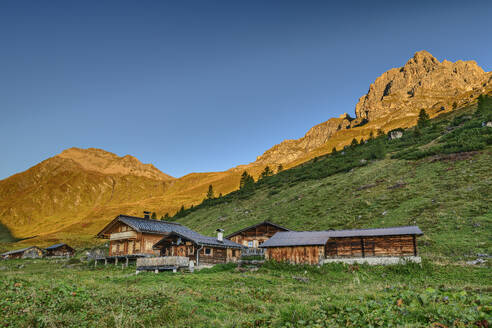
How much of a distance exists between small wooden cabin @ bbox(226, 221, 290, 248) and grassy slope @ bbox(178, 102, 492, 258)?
570 cm

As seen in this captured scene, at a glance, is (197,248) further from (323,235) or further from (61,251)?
(61,251)

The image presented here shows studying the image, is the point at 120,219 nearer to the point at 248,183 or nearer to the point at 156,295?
the point at 156,295

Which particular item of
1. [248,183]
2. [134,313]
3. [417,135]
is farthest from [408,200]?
[248,183]

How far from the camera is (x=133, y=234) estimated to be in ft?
158

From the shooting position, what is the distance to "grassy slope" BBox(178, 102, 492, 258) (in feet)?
121

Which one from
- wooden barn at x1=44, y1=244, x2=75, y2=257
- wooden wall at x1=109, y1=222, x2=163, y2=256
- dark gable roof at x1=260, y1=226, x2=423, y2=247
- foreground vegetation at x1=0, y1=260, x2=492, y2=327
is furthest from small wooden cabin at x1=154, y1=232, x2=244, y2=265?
wooden barn at x1=44, y1=244, x2=75, y2=257

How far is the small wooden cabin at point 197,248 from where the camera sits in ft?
127

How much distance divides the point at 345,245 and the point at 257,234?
63.5 feet

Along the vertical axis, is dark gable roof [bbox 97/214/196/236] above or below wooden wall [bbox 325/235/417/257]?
above

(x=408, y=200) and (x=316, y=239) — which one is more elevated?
(x=408, y=200)

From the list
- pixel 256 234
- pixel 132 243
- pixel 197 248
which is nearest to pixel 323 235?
pixel 197 248

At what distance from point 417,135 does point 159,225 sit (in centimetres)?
8345

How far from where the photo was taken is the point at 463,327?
24.6 feet

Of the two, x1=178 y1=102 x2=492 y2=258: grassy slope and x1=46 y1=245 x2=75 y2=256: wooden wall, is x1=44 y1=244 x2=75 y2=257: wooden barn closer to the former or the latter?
x1=46 y1=245 x2=75 y2=256: wooden wall
